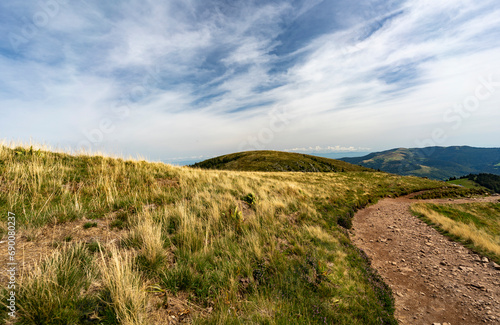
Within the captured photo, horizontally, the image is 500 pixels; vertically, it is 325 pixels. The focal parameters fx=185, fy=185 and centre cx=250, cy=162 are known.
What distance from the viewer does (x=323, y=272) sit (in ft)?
18.9

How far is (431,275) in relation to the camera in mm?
7492

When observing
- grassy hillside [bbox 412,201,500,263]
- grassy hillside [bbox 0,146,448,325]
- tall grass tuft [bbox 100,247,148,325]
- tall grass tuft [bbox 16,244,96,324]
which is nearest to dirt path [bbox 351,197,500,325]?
grassy hillside [bbox 412,201,500,263]

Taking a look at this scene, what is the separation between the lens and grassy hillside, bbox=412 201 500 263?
9430mm

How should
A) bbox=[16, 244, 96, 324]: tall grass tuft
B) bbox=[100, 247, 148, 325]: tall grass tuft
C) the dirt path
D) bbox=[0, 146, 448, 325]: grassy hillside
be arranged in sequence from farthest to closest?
the dirt path < bbox=[0, 146, 448, 325]: grassy hillside < bbox=[100, 247, 148, 325]: tall grass tuft < bbox=[16, 244, 96, 324]: tall grass tuft

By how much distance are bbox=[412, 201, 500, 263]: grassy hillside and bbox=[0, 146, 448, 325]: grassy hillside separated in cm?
710

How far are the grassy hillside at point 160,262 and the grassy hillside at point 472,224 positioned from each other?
23.3ft

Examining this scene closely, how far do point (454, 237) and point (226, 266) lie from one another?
14.2 meters

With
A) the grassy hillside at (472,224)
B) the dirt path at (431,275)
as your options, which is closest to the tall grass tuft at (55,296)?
the dirt path at (431,275)

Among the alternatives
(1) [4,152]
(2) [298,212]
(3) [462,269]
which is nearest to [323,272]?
(2) [298,212]

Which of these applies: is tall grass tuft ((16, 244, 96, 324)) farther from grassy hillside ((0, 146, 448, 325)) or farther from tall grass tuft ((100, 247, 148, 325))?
tall grass tuft ((100, 247, 148, 325))

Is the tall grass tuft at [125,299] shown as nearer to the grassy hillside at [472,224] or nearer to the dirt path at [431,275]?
the dirt path at [431,275]

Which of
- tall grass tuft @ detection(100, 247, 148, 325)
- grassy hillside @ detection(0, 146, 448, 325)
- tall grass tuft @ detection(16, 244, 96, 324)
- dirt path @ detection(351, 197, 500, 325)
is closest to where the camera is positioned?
tall grass tuft @ detection(16, 244, 96, 324)

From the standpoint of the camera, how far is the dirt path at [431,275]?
5.62m

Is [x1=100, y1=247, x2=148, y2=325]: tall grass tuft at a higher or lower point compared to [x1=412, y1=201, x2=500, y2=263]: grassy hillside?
higher
